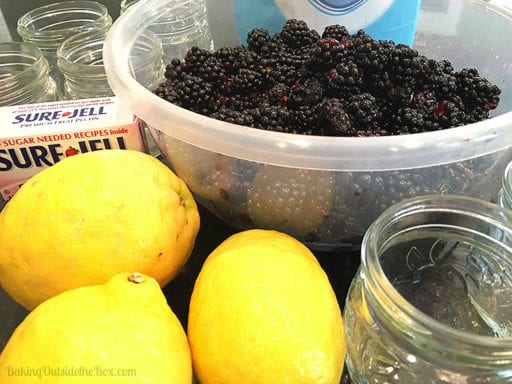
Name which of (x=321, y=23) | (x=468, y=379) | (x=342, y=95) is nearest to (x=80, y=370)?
(x=468, y=379)

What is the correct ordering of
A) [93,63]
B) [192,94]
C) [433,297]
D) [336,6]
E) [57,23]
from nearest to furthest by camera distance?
[433,297] < [192,94] < [336,6] < [93,63] < [57,23]

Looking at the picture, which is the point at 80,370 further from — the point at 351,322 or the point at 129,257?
the point at 351,322

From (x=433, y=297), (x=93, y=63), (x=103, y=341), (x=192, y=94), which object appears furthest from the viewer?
(x=93, y=63)

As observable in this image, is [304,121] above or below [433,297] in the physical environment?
above

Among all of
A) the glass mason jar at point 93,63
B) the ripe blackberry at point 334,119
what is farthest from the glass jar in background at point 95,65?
the ripe blackberry at point 334,119

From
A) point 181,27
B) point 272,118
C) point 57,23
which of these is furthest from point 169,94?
point 57,23

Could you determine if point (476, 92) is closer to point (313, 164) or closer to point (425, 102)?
point (425, 102)

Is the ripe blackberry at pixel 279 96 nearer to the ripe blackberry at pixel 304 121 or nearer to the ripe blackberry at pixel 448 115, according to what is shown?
the ripe blackberry at pixel 304 121

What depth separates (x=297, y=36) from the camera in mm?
645

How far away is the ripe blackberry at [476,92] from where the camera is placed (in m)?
0.55

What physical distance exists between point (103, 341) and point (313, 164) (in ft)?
0.71

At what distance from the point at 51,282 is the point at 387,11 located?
1.81 feet

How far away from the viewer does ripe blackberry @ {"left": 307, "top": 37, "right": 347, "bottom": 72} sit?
0.54 metres

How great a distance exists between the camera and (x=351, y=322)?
1.37ft
